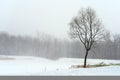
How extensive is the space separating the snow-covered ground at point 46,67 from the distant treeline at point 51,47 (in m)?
0.05

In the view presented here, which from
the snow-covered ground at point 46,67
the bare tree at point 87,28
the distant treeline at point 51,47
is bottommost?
the snow-covered ground at point 46,67

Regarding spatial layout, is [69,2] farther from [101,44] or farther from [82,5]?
[101,44]

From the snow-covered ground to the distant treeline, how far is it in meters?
0.05

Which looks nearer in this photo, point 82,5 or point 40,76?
point 40,76

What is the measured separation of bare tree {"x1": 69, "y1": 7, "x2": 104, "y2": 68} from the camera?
2457mm

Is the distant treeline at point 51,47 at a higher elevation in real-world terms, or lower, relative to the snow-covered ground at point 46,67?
higher

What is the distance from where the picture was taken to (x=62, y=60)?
2.48 meters

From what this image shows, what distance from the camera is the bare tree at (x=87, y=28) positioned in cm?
246

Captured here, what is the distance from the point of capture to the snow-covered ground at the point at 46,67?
2385mm

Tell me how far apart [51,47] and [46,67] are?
0.64 feet

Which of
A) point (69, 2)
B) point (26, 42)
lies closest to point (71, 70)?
point (26, 42)

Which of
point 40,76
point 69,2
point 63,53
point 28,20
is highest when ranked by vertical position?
point 69,2

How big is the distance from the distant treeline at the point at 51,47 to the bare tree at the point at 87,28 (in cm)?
5

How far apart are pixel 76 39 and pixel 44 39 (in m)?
0.30
